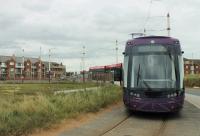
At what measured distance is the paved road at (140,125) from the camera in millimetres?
14359

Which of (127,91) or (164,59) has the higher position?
(164,59)

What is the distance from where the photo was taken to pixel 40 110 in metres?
16.3

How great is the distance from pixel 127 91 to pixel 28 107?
4.43m

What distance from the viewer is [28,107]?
655 inches

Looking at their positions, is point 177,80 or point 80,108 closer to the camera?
point 177,80

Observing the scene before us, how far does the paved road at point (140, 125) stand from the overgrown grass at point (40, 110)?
985 mm

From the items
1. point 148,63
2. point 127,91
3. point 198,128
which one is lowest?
point 198,128

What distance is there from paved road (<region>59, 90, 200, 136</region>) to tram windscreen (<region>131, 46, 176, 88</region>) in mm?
1540

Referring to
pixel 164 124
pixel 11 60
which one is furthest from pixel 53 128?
pixel 11 60

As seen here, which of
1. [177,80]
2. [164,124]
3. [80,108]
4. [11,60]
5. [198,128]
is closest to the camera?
[198,128]

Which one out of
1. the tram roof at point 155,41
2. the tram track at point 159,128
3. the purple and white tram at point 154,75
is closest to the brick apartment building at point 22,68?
the tram roof at point 155,41

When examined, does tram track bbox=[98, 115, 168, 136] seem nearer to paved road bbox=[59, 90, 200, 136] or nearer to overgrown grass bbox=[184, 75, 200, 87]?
paved road bbox=[59, 90, 200, 136]

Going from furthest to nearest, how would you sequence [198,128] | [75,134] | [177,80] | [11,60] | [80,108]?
[11,60]
[80,108]
[177,80]
[198,128]
[75,134]

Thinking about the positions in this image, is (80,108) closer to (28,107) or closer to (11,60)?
(28,107)
